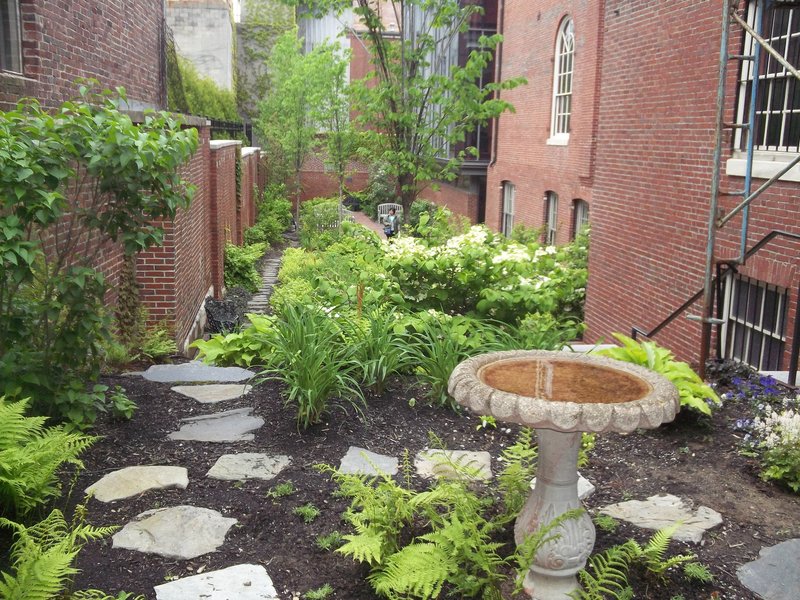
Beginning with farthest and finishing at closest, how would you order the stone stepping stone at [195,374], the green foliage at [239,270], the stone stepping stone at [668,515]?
1. the green foliage at [239,270]
2. the stone stepping stone at [195,374]
3. the stone stepping stone at [668,515]

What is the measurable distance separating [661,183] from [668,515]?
22.1 feet

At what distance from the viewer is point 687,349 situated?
31.1 feet

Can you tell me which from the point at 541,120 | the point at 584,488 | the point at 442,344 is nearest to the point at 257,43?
the point at 541,120

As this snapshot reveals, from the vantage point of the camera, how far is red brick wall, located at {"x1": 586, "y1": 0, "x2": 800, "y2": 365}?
8.59 m

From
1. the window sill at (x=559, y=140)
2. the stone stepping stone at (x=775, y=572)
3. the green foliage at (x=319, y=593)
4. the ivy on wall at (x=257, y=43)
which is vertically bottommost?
the green foliage at (x=319, y=593)

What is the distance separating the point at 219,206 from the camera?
13.9 m

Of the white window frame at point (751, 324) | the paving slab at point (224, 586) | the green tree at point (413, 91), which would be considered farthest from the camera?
the green tree at point (413, 91)

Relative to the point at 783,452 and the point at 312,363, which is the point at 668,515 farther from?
the point at 312,363

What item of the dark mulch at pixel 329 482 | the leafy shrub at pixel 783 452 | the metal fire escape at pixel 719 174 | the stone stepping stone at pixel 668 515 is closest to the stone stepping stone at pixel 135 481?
the dark mulch at pixel 329 482

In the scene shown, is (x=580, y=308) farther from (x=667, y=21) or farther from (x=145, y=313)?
(x=145, y=313)

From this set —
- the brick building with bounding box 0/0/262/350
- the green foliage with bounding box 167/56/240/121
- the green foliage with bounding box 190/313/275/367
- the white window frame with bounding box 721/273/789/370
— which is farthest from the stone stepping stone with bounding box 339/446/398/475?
the green foliage with bounding box 167/56/240/121

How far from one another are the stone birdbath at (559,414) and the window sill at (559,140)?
50.1 feet

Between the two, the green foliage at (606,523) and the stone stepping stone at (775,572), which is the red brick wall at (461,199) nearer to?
the green foliage at (606,523)

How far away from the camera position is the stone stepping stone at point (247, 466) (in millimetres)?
4594
